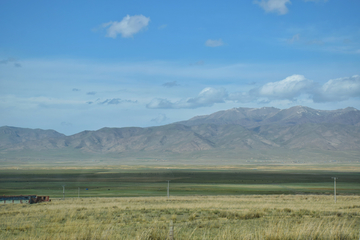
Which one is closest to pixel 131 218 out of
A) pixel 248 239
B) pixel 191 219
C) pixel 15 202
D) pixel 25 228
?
pixel 191 219

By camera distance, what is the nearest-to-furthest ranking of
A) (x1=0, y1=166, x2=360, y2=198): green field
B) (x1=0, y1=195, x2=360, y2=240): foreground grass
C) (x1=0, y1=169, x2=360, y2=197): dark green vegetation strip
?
(x1=0, y1=195, x2=360, y2=240): foreground grass
(x1=0, y1=166, x2=360, y2=198): green field
(x1=0, y1=169, x2=360, y2=197): dark green vegetation strip

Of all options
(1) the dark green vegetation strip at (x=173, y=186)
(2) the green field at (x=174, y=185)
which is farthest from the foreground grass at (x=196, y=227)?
(1) the dark green vegetation strip at (x=173, y=186)

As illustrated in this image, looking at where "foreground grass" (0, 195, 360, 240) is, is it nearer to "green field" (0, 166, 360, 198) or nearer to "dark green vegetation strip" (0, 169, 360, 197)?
"green field" (0, 166, 360, 198)

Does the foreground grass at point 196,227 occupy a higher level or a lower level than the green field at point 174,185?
higher

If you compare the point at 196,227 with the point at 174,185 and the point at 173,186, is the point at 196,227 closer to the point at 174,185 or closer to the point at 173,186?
the point at 173,186

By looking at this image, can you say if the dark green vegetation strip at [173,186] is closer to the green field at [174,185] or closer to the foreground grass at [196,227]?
the green field at [174,185]

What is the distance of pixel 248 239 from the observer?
10797 mm

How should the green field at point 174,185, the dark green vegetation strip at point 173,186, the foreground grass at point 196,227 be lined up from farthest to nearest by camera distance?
the dark green vegetation strip at point 173,186
the green field at point 174,185
the foreground grass at point 196,227

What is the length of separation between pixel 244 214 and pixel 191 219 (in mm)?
2949

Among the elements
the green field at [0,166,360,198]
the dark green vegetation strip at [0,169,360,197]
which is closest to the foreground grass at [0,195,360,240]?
the green field at [0,166,360,198]

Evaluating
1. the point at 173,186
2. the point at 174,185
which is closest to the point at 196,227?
the point at 173,186

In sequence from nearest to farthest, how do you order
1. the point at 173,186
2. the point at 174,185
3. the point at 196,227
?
1. the point at 196,227
2. the point at 173,186
3. the point at 174,185

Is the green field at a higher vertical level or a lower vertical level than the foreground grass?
lower

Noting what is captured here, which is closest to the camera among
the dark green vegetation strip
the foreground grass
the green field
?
the foreground grass
